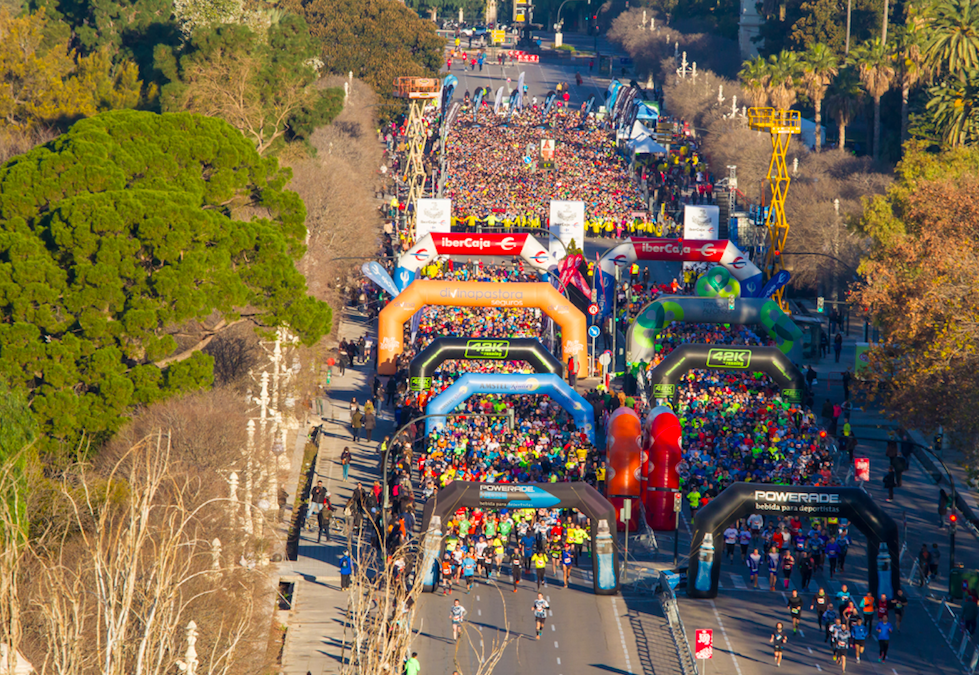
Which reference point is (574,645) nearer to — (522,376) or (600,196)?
(522,376)

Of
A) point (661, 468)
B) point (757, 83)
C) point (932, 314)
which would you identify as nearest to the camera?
point (661, 468)

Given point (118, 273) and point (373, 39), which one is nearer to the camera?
point (118, 273)

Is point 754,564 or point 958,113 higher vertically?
point 958,113

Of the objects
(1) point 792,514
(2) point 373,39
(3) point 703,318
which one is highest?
(2) point 373,39

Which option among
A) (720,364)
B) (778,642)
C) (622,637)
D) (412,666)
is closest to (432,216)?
(720,364)

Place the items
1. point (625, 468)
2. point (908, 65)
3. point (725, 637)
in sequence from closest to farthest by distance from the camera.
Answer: point (725, 637) < point (625, 468) < point (908, 65)

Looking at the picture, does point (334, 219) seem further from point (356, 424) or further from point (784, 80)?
point (784, 80)

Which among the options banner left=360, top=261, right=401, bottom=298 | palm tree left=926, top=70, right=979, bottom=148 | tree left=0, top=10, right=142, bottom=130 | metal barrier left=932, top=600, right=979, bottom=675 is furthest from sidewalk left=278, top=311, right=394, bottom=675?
palm tree left=926, top=70, right=979, bottom=148

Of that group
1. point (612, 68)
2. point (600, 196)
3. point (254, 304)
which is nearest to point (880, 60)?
point (600, 196)
